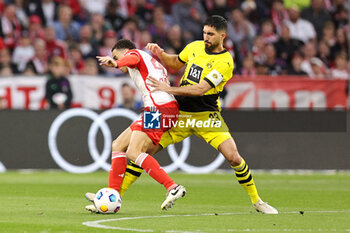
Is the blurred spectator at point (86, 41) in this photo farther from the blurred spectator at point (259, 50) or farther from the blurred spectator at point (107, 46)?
the blurred spectator at point (259, 50)

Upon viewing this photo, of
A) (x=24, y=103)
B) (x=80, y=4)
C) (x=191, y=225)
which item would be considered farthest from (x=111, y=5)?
(x=191, y=225)

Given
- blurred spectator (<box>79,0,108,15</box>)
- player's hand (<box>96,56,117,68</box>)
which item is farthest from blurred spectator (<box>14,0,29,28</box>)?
player's hand (<box>96,56,117,68</box>)

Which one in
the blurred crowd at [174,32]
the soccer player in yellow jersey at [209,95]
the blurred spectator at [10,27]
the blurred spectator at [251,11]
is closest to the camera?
the soccer player in yellow jersey at [209,95]

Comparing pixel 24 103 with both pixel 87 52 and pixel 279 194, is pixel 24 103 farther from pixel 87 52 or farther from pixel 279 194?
pixel 279 194

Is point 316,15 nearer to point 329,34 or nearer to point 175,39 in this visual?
point 329,34

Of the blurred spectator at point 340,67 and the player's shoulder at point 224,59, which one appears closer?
the player's shoulder at point 224,59

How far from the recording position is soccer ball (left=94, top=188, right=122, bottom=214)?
1024 cm

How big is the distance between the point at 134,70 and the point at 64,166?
8633 millimetres

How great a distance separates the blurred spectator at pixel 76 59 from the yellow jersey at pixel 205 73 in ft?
33.0

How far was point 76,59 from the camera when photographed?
20844 mm

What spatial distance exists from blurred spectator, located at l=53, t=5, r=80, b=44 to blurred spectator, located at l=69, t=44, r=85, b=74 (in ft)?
2.02

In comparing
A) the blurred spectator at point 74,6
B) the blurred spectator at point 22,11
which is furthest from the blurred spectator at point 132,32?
the blurred spectator at point 22,11

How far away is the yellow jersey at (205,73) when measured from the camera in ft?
35.3

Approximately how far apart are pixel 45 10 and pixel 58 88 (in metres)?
3.44
